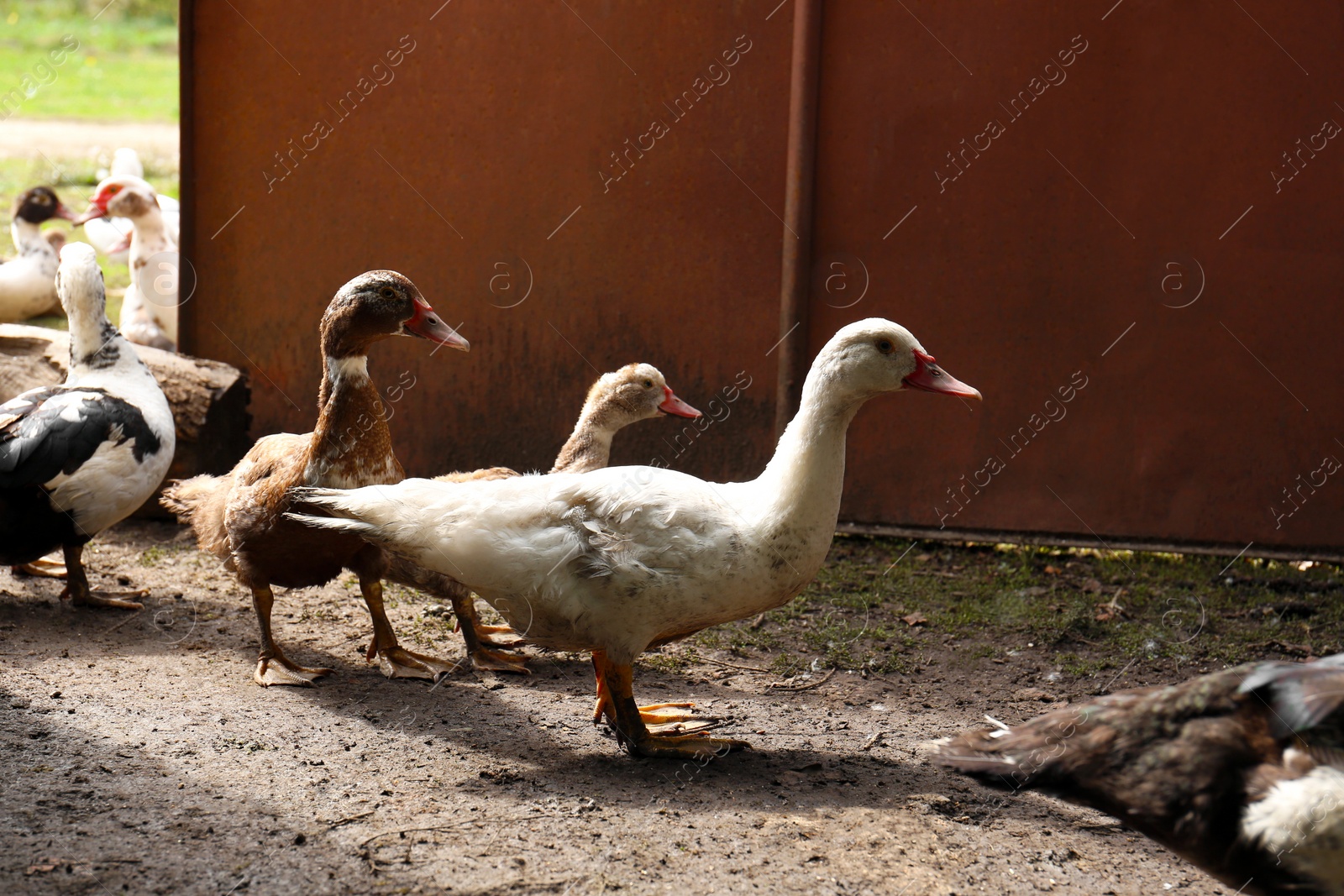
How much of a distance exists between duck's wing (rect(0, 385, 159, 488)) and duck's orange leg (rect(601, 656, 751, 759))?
250 centimetres

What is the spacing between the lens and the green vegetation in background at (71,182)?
10.0 m

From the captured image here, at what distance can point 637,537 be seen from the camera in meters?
3.75

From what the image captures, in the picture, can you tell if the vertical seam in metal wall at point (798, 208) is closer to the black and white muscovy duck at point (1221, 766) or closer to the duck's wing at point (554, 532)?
the duck's wing at point (554, 532)

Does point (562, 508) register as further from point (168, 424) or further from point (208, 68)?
point (208, 68)

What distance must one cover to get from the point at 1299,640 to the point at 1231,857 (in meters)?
2.60

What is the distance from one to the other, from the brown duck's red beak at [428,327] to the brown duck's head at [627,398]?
28.7 inches

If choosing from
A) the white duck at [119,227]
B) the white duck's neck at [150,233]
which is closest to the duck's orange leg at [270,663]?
the white duck's neck at [150,233]

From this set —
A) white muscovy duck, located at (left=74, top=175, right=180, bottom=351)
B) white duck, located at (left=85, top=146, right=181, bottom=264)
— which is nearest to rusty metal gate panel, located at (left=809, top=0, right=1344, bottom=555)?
white muscovy duck, located at (left=74, top=175, right=180, bottom=351)

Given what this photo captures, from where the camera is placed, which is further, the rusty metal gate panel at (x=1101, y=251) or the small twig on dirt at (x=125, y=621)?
the rusty metal gate panel at (x=1101, y=251)

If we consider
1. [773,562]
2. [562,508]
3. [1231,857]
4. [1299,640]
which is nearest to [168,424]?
[562,508]

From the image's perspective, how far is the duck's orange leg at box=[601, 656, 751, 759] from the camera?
386 cm

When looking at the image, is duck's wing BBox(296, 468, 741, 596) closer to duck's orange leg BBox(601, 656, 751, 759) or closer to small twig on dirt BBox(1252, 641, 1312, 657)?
duck's orange leg BBox(601, 656, 751, 759)

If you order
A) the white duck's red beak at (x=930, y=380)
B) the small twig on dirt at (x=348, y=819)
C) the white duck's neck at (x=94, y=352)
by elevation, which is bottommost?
the small twig on dirt at (x=348, y=819)

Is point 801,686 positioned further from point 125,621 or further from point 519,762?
point 125,621
